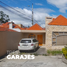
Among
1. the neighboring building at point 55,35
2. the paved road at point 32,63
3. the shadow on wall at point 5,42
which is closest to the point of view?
the paved road at point 32,63

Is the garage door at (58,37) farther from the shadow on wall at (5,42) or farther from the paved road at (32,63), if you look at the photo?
the shadow on wall at (5,42)

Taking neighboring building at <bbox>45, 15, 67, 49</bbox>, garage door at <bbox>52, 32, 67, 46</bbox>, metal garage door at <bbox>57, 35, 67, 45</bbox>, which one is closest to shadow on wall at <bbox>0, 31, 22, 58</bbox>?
neighboring building at <bbox>45, 15, 67, 49</bbox>

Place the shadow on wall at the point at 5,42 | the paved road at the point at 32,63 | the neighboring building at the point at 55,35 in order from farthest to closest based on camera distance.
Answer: the neighboring building at the point at 55,35 → the shadow on wall at the point at 5,42 → the paved road at the point at 32,63

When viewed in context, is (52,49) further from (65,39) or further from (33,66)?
(33,66)

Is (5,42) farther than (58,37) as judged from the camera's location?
No

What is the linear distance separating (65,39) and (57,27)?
1.84 meters

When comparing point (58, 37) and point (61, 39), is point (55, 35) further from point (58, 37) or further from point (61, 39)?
point (61, 39)

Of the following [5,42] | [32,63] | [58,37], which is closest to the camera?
[32,63]

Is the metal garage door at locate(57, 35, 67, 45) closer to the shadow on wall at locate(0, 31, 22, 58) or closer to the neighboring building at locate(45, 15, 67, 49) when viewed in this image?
the neighboring building at locate(45, 15, 67, 49)

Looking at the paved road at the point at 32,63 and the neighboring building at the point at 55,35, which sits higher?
the neighboring building at the point at 55,35

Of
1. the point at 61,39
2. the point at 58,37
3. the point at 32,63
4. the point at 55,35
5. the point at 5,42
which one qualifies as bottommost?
the point at 32,63

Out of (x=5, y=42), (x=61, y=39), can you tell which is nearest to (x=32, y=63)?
(x=5, y=42)

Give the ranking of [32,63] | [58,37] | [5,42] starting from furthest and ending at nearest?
[58,37], [5,42], [32,63]

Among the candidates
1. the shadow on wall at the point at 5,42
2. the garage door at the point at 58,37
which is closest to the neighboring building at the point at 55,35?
the garage door at the point at 58,37
